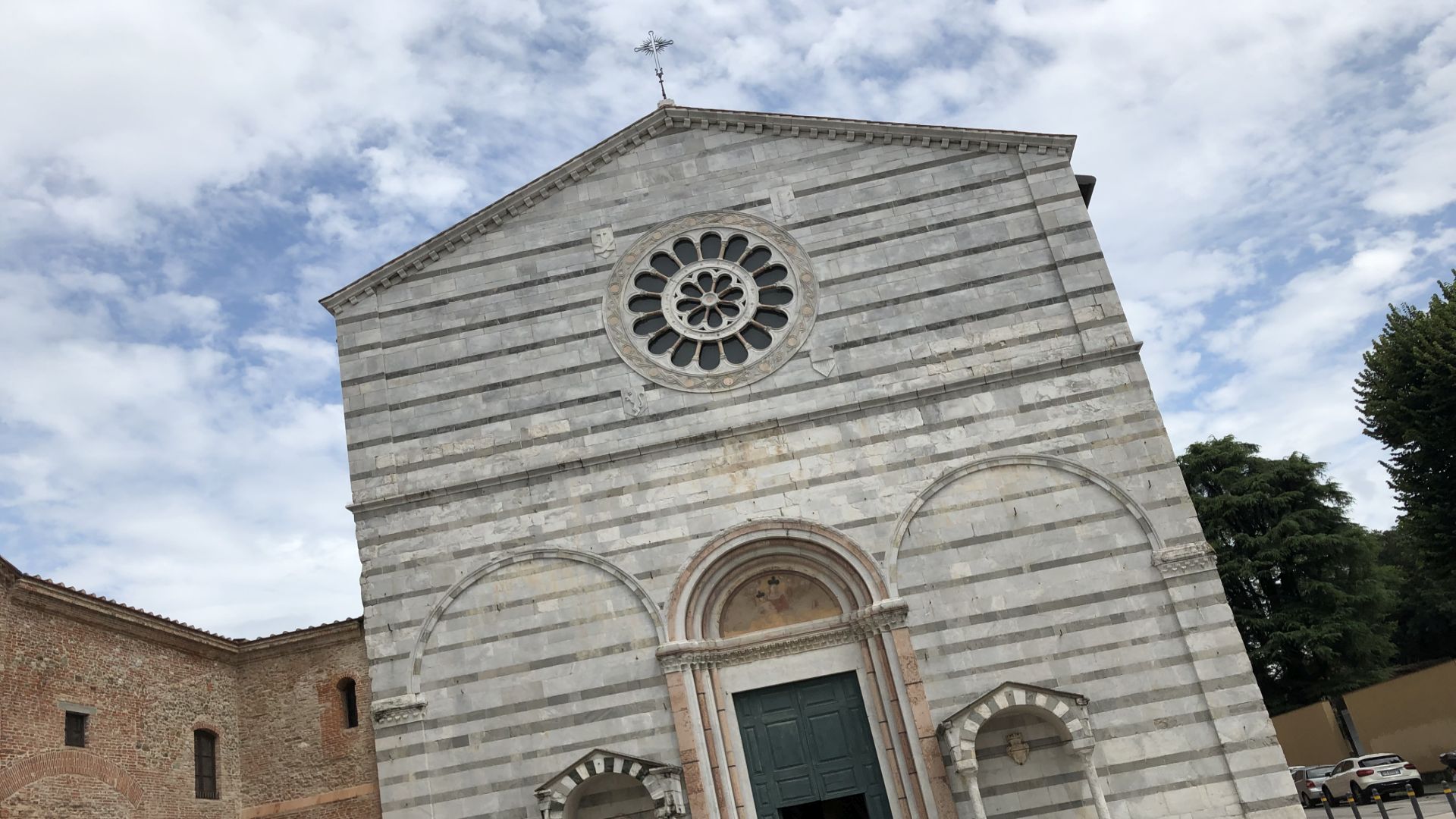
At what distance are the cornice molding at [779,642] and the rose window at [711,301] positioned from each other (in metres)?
3.42

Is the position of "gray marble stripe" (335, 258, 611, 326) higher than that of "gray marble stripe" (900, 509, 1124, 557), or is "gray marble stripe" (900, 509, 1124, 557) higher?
"gray marble stripe" (335, 258, 611, 326)

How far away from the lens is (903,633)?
12.8 metres

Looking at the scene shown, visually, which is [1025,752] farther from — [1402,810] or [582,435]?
[1402,810]

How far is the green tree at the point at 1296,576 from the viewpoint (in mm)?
27328

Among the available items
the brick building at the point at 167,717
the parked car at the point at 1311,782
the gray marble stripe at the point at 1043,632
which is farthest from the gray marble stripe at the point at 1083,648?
the parked car at the point at 1311,782

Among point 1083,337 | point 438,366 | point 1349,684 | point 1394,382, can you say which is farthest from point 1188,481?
point 438,366

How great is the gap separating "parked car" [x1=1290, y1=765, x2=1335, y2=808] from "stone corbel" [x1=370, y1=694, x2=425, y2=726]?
56.4ft

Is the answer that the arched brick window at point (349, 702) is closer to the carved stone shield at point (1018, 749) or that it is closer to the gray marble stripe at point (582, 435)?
the gray marble stripe at point (582, 435)

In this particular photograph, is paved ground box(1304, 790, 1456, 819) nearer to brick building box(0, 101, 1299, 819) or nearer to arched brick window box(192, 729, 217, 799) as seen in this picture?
brick building box(0, 101, 1299, 819)

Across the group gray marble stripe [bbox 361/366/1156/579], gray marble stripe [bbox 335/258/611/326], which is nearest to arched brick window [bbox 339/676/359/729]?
gray marble stripe [bbox 361/366/1156/579]

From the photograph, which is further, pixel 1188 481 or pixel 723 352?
pixel 1188 481

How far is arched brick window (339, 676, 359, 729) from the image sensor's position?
612 inches

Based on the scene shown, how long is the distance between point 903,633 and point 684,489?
3.34 meters

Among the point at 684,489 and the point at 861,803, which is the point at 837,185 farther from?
the point at 861,803
